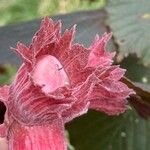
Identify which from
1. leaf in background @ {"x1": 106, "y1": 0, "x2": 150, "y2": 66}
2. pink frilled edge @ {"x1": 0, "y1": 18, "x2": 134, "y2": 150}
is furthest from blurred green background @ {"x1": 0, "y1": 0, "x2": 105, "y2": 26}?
pink frilled edge @ {"x1": 0, "y1": 18, "x2": 134, "y2": 150}

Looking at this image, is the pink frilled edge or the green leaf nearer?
the pink frilled edge

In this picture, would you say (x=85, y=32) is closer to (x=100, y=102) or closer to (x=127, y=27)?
(x=127, y=27)

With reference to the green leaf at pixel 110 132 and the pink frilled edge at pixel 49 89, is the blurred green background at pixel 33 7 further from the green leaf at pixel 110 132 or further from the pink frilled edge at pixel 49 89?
the pink frilled edge at pixel 49 89

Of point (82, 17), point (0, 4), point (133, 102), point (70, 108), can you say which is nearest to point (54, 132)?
point (70, 108)

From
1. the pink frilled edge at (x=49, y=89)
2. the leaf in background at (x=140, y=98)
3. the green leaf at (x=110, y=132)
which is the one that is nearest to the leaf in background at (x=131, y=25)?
the green leaf at (x=110, y=132)

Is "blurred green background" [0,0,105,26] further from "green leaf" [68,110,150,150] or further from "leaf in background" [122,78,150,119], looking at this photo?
"leaf in background" [122,78,150,119]

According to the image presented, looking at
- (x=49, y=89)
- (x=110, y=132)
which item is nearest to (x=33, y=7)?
(x=110, y=132)
